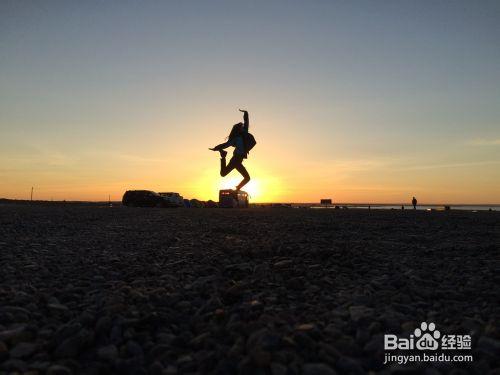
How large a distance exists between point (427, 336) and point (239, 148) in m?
13.8

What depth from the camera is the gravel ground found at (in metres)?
2.56

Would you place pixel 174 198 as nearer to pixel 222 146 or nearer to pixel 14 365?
pixel 222 146

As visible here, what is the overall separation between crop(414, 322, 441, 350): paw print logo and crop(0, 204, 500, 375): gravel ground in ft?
0.26

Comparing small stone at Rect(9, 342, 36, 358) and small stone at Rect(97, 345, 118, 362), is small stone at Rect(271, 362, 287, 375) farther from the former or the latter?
small stone at Rect(9, 342, 36, 358)

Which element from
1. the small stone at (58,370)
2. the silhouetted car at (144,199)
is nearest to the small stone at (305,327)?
the small stone at (58,370)

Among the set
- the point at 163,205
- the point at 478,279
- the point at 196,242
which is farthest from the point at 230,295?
the point at 163,205

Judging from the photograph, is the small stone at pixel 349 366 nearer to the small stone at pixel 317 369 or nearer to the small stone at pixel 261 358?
the small stone at pixel 317 369

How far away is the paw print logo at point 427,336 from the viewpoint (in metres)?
2.83

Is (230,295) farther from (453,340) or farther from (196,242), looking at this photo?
(196,242)

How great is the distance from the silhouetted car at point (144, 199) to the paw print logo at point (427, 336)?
3817 centimetres

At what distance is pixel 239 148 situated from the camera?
16344 mm

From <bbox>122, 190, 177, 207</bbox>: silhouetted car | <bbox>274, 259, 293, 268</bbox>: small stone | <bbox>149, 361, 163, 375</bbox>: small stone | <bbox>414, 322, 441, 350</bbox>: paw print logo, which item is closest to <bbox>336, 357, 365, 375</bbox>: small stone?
<bbox>414, 322, 441, 350</bbox>: paw print logo

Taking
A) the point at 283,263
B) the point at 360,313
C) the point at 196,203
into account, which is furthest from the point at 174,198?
the point at 360,313

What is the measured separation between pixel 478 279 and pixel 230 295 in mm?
3175
